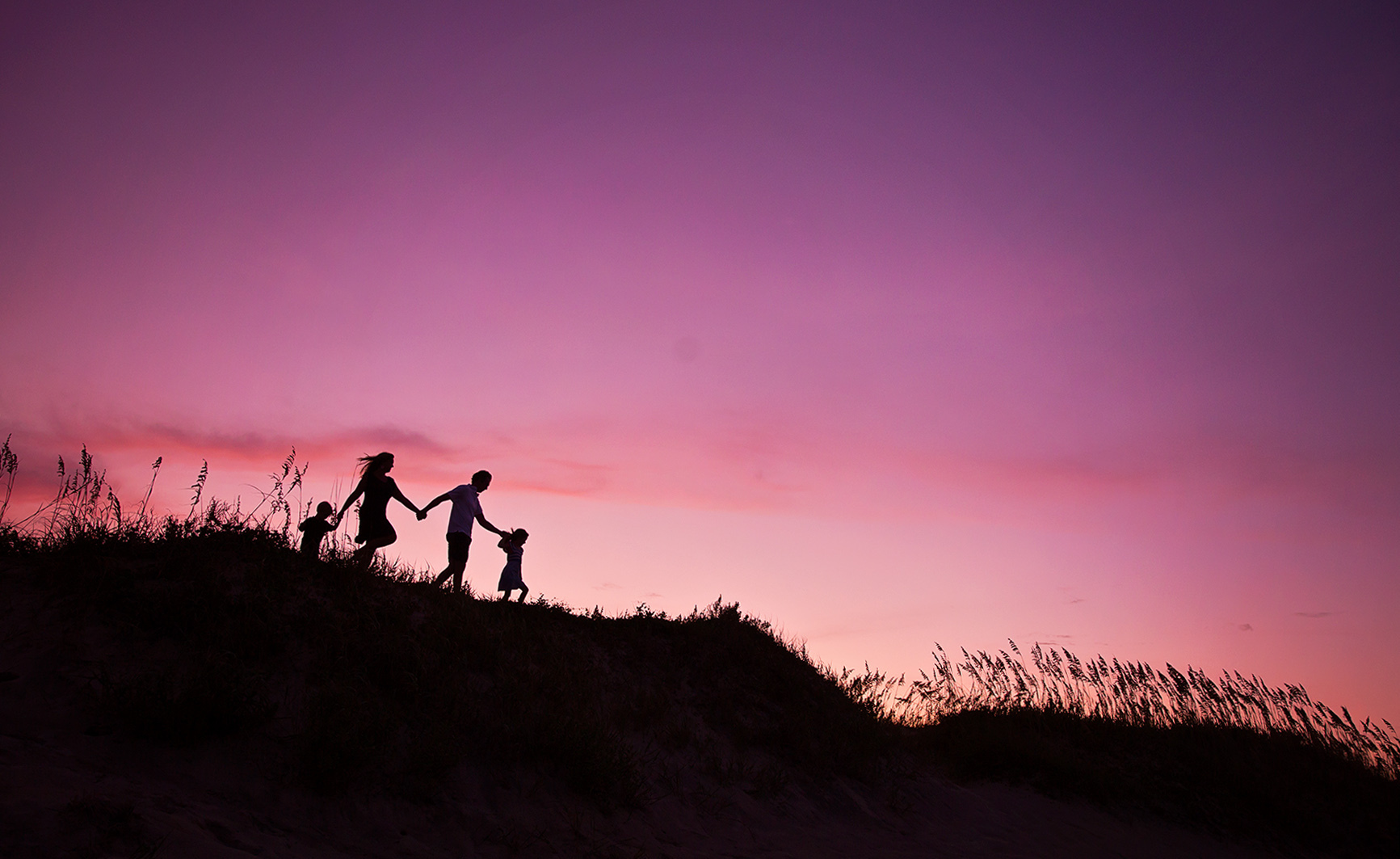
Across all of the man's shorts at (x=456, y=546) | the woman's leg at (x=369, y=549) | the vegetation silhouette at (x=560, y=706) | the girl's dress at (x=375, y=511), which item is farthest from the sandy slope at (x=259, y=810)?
the man's shorts at (x=456, y=546)

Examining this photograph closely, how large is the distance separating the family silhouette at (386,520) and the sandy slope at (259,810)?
109 inches

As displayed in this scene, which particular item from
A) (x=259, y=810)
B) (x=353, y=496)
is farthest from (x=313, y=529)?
(x=259, y=810)

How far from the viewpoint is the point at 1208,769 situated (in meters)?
12.2

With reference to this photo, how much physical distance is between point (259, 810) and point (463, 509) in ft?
18.5

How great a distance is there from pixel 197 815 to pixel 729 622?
8305 mm

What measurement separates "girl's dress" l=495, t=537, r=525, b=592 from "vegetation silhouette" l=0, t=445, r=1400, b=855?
98 centimetres

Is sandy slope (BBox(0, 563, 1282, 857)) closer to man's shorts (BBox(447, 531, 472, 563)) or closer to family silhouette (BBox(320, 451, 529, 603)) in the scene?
family silhouette (BBox(320, 451, 529, 603))

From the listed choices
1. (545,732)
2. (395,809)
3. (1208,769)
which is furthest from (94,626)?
(1208,769)

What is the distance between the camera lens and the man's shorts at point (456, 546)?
1000cm

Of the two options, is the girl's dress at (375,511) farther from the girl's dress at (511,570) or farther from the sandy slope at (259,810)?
the sandy slope at (259,810)

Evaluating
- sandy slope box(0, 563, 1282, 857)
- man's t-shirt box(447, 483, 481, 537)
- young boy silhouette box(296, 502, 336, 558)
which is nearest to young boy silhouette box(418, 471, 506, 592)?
man's t-shirt box(447, 483, 481, 537)

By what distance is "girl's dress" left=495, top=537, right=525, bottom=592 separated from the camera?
11.1 metres

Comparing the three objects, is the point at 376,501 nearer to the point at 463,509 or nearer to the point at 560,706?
the point at 463,509

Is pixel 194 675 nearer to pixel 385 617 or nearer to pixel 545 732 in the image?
pixel 385 617
